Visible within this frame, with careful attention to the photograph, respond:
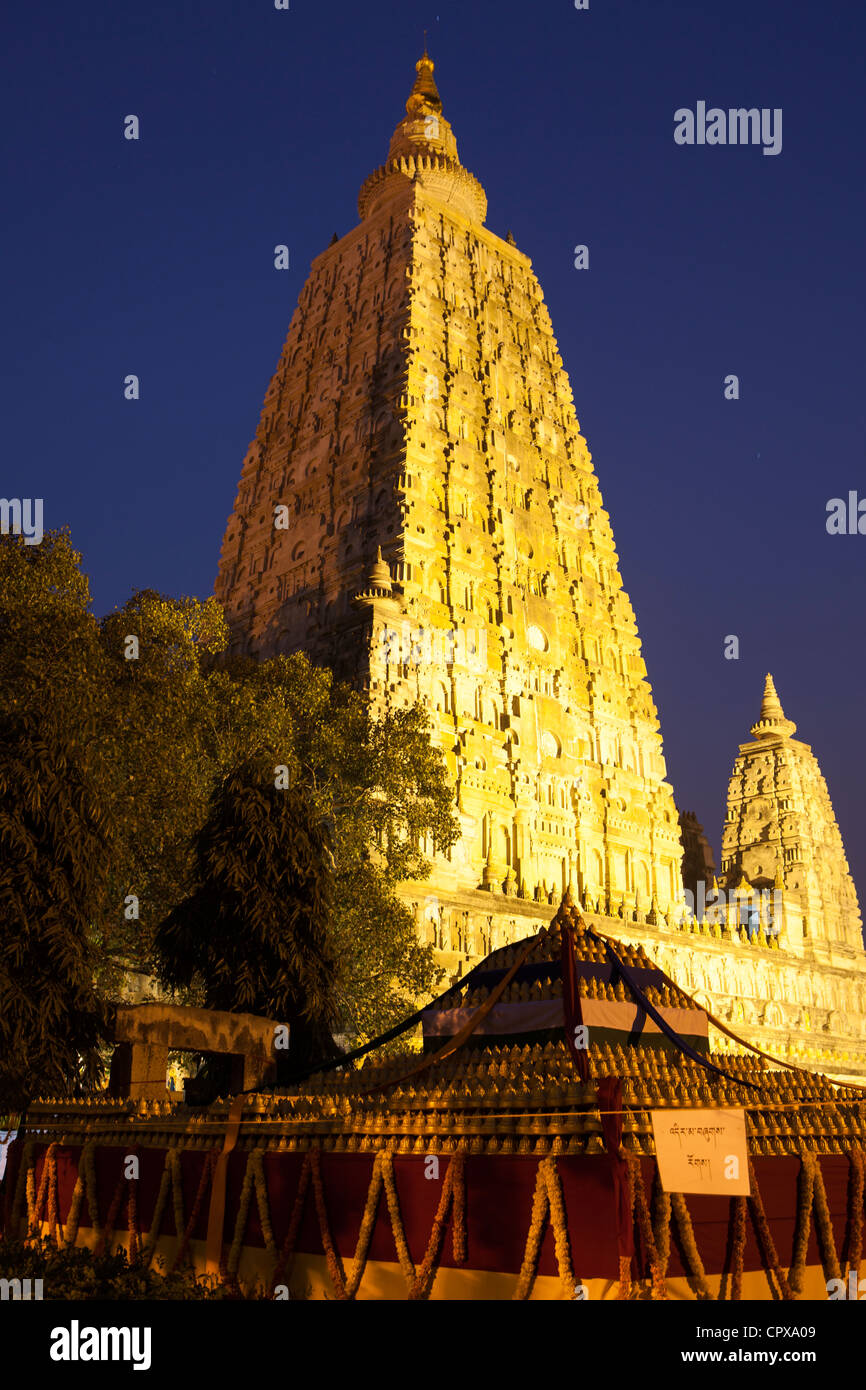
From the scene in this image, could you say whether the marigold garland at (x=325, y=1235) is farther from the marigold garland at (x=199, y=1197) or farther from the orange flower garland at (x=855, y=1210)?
the orange flower garland at (x=855, y=1210)

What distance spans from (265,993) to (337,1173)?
9.10 m

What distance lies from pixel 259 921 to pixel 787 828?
63222 mm

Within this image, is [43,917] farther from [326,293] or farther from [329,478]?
[326,293]

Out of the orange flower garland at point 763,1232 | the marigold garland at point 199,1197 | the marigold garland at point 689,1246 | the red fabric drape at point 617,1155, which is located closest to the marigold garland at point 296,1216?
the marigold garland at point 199,1197

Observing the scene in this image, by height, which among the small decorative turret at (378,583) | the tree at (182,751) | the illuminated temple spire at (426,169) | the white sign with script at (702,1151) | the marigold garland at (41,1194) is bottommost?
the marigold garland at (41,1194)

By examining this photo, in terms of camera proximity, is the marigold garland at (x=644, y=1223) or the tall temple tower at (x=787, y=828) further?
the tall temple tower at (x=787, y=828)

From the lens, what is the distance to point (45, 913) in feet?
55.6

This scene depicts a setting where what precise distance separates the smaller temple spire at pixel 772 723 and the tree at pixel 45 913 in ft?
226

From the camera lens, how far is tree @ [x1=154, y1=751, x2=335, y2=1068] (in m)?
19.4

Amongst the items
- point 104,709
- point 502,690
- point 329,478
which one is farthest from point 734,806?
point 104,709

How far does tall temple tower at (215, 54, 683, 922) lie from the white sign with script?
30942 mm

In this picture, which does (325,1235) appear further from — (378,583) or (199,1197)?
(378,583)

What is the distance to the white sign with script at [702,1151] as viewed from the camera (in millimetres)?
8820

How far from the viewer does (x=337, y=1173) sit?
420 inches
